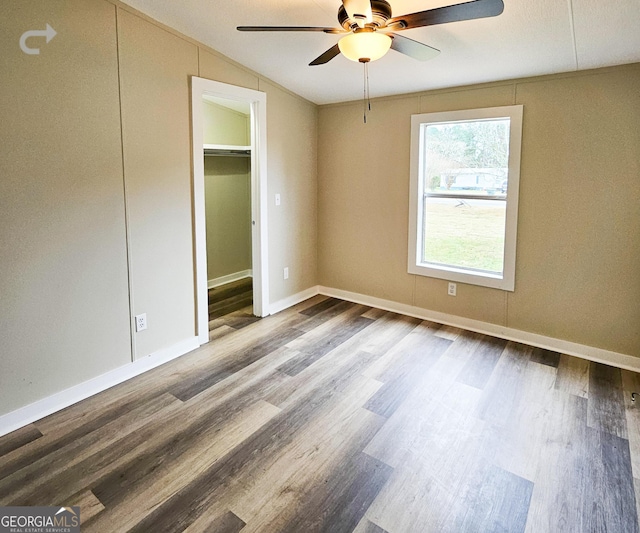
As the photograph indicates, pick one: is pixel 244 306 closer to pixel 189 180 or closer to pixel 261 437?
pixel 189 180

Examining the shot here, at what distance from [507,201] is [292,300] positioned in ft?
7.97

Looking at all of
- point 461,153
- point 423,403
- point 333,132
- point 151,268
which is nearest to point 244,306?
point 151,268

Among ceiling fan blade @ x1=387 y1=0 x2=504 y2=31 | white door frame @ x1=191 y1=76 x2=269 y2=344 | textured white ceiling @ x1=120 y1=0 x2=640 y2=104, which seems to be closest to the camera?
ceiling fan blade @ x1=387 y1=0 x2=504 y2=31

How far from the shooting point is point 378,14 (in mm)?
1935

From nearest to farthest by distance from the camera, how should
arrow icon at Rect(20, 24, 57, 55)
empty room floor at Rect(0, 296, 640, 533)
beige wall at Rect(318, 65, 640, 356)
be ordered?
empty room floor at Rect(0, 296, 640, 533), arrow icon at Rect(20, 24, 57, 55), beige wall at Rect(318, 65, 640, 356)

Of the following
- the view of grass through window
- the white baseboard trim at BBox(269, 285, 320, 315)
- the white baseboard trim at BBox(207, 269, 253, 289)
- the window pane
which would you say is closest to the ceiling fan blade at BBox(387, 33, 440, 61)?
the view of grass through window

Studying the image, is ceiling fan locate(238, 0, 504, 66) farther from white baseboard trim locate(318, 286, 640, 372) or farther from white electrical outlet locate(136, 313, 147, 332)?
white baseboard trim locate(318, 286, 640, 372)

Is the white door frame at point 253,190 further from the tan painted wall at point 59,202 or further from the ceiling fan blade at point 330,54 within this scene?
the ceiling fan blade at point 330,54

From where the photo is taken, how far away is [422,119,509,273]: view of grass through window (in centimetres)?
353

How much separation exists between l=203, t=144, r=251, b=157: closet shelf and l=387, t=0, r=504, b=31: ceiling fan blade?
2923mm

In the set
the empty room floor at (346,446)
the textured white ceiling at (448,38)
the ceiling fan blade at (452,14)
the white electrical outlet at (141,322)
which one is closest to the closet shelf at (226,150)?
the textured white ceiling at (448,38)

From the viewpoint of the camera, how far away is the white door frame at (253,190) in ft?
10.7

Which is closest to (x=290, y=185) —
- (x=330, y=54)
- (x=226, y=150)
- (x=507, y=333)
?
(x=226, y=150)

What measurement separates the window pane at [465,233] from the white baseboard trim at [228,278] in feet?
8.73
